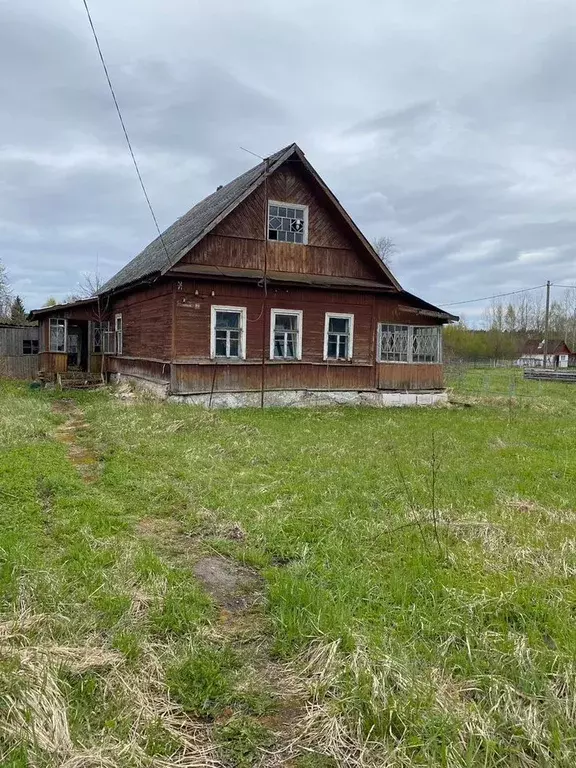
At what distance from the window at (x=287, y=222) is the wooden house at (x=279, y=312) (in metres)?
0.03

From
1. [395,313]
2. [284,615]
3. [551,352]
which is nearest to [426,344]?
[395,313]

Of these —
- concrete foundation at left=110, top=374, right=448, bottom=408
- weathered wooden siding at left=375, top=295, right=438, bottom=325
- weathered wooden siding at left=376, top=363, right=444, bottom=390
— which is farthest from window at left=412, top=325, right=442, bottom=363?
concrete foundation at left=110, top=374, right=448, bottom=408

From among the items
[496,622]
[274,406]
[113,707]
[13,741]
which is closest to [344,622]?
[496,622]

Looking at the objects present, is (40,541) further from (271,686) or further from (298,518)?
(271,686)

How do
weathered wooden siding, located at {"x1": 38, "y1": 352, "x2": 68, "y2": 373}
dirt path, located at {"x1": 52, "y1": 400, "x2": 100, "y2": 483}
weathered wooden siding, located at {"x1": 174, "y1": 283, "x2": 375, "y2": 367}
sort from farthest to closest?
1. weathered wooden siding, located at {"x1": 38, "y1": 352, "x2": 68, "y2": 373}
2. weathered wooden siding, located at {"x1": 174, "y1": 283, "x2": 375, "y2": 367}
3. dirt path, located at {"x1": 52, "y1": 400, "x2": 100, "y2": 483}

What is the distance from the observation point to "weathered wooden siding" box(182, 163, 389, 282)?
14.5 metres

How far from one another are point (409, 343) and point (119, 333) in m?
9.88

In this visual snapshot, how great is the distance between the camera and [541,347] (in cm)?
6550

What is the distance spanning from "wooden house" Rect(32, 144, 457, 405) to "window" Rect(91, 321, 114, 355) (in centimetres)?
260

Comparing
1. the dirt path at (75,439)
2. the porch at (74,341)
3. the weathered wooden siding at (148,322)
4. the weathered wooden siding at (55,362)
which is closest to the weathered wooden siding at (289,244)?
the weathered wooden siding at (148,322)

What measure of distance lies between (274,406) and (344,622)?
1184cm

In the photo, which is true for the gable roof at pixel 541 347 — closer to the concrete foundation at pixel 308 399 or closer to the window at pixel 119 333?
the concrete foundation at pixel 308 399

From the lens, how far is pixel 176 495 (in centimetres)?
629

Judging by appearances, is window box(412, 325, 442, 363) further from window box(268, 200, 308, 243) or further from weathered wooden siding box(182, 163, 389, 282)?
window box(268, 200, 308, 243)
